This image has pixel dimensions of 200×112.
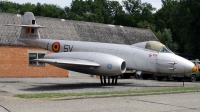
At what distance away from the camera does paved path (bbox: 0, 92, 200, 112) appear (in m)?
10.2

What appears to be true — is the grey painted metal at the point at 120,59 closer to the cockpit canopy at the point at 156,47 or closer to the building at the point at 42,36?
the cockpit canopy at the point at 156,47

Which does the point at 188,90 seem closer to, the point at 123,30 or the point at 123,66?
the point at 123,66

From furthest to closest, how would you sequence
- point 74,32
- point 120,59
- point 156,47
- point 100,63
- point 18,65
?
point 74,32
point 18,65
point 156,47
point 120,59
point 100,63

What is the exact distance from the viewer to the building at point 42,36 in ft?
97.4

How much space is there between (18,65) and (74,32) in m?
8.13

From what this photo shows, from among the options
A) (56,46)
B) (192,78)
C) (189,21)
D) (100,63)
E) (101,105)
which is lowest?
(192,78)

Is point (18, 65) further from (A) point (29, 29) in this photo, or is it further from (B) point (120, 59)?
(B) point (120, 59)

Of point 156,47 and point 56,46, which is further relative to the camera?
point 56,46

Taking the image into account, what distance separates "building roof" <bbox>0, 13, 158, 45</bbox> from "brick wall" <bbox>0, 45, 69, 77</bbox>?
0.75m

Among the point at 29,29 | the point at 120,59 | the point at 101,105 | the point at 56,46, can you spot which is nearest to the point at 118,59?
the point at 120,59

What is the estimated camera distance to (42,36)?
106ft

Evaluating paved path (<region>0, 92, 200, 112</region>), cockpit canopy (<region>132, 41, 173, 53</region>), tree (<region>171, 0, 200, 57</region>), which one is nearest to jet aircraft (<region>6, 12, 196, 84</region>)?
cockpit canopy (<region>132, 41, 173, 53</region>)

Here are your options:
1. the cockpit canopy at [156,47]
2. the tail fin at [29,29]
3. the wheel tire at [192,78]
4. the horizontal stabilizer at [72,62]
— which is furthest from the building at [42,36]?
the cockpit canopy at [156,47]

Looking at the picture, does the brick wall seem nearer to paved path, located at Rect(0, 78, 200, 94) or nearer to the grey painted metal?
paved path, located at Rect(0, 78, 200, 94)
